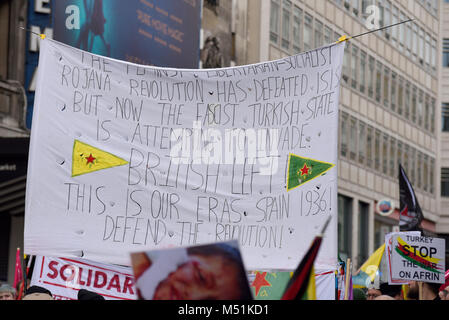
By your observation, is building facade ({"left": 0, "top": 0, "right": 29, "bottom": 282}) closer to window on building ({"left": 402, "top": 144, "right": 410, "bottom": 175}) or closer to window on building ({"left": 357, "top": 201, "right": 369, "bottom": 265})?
window on building ({"left": 357, "top": 201, "right": 369, "bottom": 265})

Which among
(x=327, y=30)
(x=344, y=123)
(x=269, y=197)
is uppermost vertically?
(x=327, y=30)

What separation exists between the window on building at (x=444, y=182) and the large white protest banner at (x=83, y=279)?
168 feet

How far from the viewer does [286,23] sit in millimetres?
41562

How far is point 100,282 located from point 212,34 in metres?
28.0

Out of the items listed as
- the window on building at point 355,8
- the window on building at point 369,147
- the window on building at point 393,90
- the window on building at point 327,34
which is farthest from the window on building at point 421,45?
the window on building at point 327,34

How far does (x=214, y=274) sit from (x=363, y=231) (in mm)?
43517

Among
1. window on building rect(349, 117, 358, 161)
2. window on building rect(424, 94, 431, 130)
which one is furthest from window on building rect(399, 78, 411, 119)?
window on building rect(349, 117, 358, 161)

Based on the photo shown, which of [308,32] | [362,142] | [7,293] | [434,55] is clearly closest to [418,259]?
[7,293]

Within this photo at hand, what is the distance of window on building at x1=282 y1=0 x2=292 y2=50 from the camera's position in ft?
136

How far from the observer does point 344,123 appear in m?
45.2

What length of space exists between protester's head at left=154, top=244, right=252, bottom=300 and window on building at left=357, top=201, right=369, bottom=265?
140 feet

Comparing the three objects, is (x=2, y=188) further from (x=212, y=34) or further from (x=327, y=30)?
(x=327, y=30)

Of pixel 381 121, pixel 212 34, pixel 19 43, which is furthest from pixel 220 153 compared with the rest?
pixel 381 121

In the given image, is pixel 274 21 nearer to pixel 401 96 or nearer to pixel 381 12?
pixel 381 12
